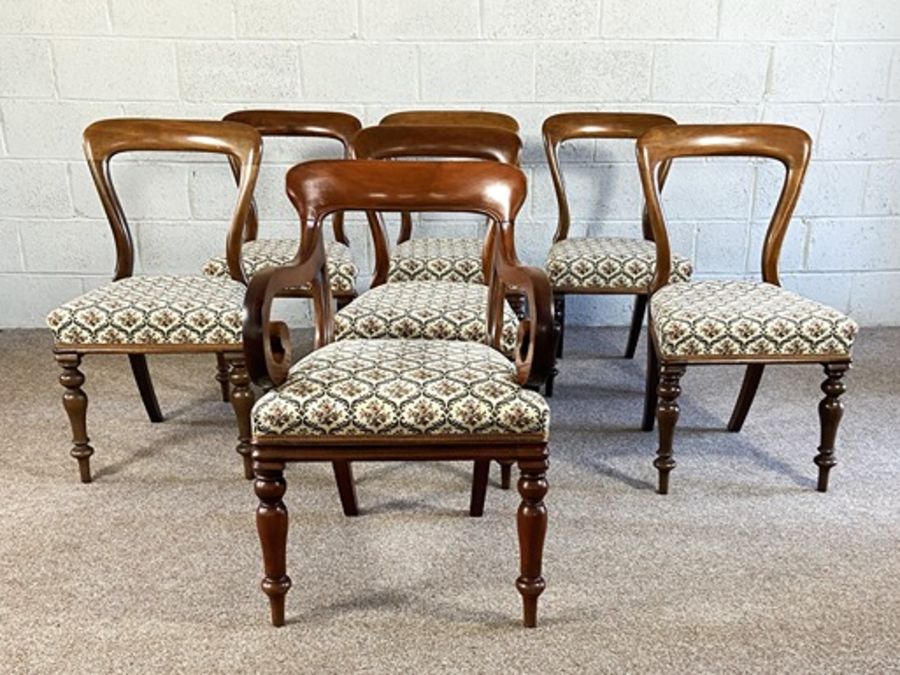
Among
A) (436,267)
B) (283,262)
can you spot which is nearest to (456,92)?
(436,267)

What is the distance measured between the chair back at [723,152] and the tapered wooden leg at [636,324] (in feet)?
2.41

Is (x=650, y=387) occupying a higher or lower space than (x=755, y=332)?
lower

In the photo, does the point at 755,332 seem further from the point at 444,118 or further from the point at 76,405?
the point at 76,405

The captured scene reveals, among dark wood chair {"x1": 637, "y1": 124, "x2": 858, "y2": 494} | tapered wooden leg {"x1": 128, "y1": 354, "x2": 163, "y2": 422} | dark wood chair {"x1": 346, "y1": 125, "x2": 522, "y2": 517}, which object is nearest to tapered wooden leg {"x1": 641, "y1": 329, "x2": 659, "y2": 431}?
dark wood chair {"x1": 637, "y1": 124, "x2": 858, "y2": 494}

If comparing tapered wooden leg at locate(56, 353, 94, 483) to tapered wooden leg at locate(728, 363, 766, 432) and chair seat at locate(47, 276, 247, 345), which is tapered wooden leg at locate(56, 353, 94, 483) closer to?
chair seat at locate(47, 276, 247, 345)

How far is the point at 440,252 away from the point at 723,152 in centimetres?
90

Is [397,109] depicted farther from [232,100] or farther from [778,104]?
[778,104]

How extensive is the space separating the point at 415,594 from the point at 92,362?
197 centimetres

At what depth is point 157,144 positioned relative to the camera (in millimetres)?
2373

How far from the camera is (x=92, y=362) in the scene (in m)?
3.14

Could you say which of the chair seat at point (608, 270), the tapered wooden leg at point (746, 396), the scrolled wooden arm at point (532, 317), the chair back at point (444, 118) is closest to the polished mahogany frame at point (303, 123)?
the chair back at point (444, 118)

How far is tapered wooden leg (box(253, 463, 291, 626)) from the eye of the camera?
1513 mm

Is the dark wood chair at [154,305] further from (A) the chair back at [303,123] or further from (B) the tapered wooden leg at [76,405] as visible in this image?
(A) the chair back at [303,123]

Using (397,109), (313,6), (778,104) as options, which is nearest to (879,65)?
(778,104)
